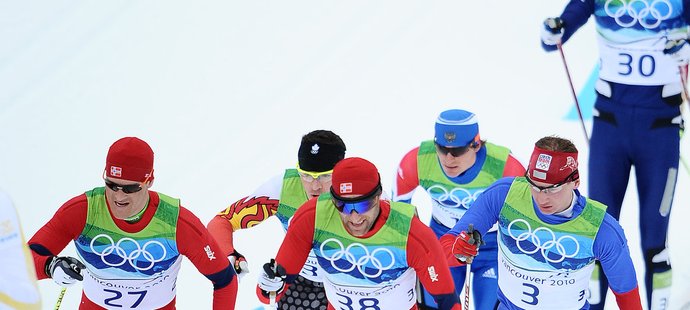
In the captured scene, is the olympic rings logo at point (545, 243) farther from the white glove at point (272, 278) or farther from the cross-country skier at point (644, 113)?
the cross-country skier at point (644, 113)

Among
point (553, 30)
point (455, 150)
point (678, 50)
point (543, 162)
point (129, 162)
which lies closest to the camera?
point (129, 162)

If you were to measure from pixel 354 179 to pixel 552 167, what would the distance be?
828 millimetres

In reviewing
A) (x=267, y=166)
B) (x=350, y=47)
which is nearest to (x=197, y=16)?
(x=350, y=47)

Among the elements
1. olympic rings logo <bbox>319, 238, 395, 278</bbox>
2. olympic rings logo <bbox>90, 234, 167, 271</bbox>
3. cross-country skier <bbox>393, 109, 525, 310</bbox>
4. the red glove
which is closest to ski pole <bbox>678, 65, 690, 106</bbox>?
cross-country skier <bbox>393, 109, 525, 310</bbox>

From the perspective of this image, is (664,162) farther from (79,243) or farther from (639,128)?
(79,243)

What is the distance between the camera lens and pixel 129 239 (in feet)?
16.0

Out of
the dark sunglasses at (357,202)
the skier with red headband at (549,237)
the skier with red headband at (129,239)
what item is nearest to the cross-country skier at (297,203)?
the skier with red headband at (129,239)

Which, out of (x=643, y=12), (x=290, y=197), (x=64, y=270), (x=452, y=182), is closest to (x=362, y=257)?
(x=290, y=197)

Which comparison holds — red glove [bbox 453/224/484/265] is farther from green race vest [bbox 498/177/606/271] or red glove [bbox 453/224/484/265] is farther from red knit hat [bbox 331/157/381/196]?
red knit hat [bbox 331/157/381/196]

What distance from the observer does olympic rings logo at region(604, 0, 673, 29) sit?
6.26m

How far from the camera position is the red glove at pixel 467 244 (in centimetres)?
497

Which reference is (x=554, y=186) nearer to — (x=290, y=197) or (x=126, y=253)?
(x=290, y=197)

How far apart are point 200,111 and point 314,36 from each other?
4.96 ft

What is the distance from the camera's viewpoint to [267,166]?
8352 mm
